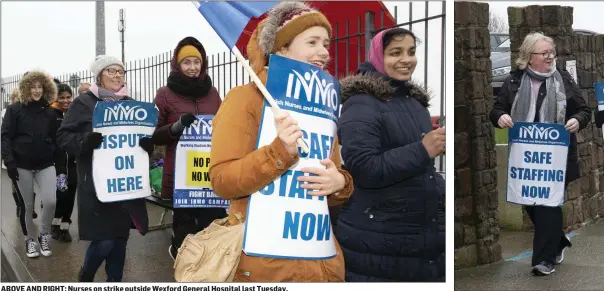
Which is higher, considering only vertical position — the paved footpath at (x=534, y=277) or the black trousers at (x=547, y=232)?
the black trousers at (x=547, y=232)

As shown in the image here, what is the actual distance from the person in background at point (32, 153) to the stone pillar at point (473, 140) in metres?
2.56

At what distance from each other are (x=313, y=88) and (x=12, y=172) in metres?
2.80

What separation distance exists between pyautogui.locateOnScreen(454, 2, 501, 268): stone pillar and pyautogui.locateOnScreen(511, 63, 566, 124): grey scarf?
14.6 inches

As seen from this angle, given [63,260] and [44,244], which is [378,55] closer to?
[63,260]

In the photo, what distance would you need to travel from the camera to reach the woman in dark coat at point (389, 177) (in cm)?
302

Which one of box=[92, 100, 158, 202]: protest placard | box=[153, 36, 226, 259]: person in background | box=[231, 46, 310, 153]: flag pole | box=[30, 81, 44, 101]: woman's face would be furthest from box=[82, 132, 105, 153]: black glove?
box=[231, 46, 310, 153]: flag pole

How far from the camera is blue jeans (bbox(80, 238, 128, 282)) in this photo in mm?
4000

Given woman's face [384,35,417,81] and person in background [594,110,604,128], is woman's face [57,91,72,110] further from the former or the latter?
person in background [594,110,604,128]

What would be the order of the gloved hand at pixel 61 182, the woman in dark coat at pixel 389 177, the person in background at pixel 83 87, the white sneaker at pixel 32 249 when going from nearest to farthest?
the woman in dark coat at pixel 389 177
the person in background at pixel 83 87
the white sneaker at pixel 32 249
the gloved hand at pixel 61 182

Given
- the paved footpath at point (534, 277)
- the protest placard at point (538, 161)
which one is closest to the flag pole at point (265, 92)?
the protest placard at point (538, 161)

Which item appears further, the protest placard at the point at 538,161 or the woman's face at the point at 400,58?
the protest placard at the point at 538,161

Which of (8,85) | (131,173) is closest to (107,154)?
(131,173)

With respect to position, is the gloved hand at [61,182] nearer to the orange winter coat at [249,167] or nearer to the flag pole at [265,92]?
the orange winter coat at [249,167]

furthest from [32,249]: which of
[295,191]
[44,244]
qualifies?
[295,191]
